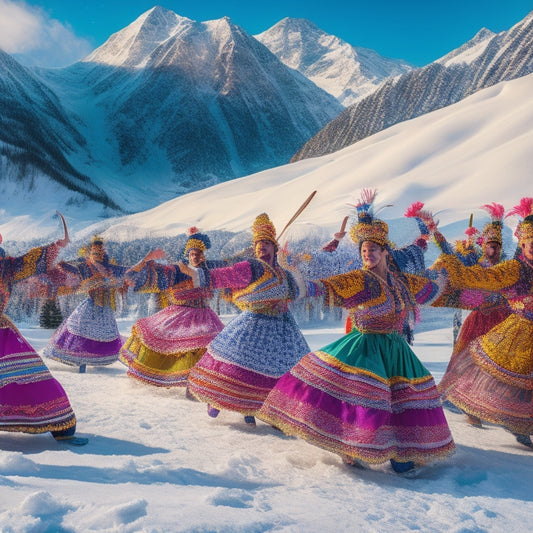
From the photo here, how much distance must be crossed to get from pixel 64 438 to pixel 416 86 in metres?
36.8

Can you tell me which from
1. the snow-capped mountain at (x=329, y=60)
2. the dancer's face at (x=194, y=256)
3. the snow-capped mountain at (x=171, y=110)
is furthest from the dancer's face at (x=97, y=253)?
the snow-capped mountain at (x=329, y=60)

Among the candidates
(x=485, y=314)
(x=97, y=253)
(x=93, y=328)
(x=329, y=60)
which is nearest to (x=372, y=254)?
(x=485, y=314)

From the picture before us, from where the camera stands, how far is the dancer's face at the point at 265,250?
4.81 metres

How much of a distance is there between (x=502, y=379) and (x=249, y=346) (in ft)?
6.25

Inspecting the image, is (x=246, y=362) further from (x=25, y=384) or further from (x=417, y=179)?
(x=417, y=179)

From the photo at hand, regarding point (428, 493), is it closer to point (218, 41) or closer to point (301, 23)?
point (218, 41)

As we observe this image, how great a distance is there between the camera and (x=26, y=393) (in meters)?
3.78

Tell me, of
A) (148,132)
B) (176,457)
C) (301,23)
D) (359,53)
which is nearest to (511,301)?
(176,457)

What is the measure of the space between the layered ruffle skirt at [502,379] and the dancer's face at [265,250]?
1.77 metres

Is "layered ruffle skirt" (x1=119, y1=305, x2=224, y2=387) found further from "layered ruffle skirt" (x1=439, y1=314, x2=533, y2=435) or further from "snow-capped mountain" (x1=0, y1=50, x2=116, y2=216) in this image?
"snow-capped mountain" (x1=0, y1=50, x2=116, y2=216)

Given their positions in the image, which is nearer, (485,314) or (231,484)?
(231,484)

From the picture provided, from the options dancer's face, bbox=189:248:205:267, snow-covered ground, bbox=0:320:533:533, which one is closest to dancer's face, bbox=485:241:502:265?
snow-covered ground, bbox=0:320:533:533

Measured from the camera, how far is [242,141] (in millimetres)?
73000

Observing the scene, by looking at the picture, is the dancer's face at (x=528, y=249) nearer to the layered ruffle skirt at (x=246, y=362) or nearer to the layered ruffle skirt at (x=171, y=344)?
the layered ruffle skirt at (x=246, y=362)
